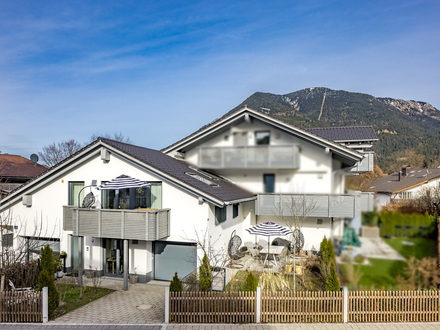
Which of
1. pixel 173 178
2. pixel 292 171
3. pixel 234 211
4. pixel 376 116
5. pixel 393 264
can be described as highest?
pixel 376 116

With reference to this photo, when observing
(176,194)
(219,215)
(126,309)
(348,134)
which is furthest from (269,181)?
(348,134)

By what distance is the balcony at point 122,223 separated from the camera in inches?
546

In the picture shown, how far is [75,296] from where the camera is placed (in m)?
13.2

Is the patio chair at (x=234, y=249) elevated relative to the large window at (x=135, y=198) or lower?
lower

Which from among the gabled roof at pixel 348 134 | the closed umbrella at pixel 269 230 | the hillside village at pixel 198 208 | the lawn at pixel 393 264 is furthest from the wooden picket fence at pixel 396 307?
the gabled roof at pixel 348 134

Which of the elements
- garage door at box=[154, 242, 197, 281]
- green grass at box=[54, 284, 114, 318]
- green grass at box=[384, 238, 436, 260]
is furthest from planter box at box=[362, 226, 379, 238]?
green grass at box=[54, 284, 114, 318]

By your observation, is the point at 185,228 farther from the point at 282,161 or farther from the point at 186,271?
the point at 282,161

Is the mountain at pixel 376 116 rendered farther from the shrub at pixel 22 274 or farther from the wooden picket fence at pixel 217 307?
the shrub at pixel 22 274

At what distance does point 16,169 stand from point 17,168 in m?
0.31

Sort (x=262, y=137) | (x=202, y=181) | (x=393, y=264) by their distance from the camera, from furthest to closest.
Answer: (x=202, y=181) → (x=262, y=137) → (x=393, y=264)

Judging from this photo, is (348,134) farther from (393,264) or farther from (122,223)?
(393,264)

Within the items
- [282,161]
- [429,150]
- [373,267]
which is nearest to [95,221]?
[282,161]

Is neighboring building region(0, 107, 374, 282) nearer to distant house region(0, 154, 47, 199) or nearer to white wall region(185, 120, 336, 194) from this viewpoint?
white wall region(185, 120, 336, 194)

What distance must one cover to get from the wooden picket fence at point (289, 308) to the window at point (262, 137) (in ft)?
17.5
